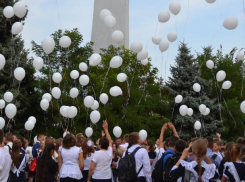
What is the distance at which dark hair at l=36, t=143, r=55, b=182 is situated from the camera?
36.0 feet

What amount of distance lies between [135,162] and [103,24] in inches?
1432

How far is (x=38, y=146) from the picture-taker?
14.1 metres

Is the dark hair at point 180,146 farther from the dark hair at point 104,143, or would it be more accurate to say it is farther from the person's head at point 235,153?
the dark hair at point 104,143

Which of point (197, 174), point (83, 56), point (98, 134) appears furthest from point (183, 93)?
point (197, 174)

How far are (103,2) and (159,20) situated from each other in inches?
1143

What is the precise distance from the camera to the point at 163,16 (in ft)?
57.1

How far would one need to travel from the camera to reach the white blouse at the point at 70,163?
10.7 m

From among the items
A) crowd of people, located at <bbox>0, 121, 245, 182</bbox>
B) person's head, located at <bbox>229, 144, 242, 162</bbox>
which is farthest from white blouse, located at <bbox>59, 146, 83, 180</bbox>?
person's head, located at <bbox>229, 144, 242, 162</bbox>

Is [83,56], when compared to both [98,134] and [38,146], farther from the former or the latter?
[38,146]

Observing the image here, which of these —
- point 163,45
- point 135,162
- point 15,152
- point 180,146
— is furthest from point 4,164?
point 163,45

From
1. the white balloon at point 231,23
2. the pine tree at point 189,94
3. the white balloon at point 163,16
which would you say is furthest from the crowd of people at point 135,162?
the pine tree at point 189,94

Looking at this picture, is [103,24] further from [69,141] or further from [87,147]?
[69,141]

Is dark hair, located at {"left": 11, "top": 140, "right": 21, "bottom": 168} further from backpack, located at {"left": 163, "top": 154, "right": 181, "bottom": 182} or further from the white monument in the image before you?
the white monument

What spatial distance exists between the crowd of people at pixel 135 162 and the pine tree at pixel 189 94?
63.4 ft
